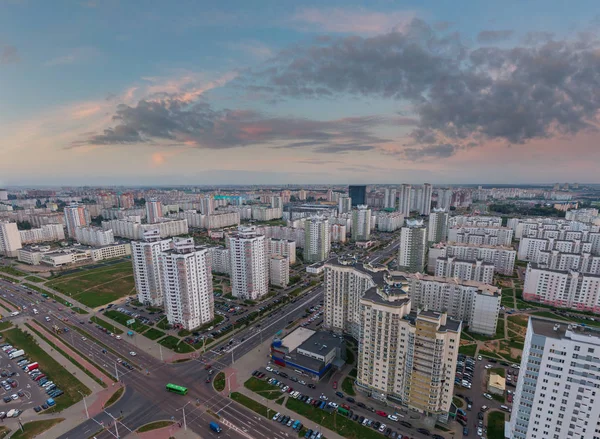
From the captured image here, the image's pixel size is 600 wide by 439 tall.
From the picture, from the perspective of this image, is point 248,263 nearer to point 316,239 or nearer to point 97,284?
point 316,239

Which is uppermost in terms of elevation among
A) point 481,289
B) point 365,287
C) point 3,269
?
point 365,287

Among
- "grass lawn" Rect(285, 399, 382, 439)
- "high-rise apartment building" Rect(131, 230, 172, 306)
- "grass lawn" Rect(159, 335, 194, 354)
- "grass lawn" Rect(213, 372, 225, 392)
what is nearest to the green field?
"high-rise apartment building" Rect(131, 230, 172, 306)

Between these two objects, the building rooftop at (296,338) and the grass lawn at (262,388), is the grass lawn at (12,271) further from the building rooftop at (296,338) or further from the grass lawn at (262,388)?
the building rooftop at (296,338)

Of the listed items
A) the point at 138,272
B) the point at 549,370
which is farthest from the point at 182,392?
the point at 549,370

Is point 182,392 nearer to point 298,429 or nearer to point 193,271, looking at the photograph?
point 298,429

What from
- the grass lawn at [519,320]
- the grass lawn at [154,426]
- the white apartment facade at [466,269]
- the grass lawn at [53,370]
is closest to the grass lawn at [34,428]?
the grass lawn at [53,370]

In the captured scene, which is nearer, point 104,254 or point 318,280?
point 318,280

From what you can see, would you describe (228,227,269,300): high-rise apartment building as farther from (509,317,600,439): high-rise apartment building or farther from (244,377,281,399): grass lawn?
(509,317,600,439): high-rise apartment building
